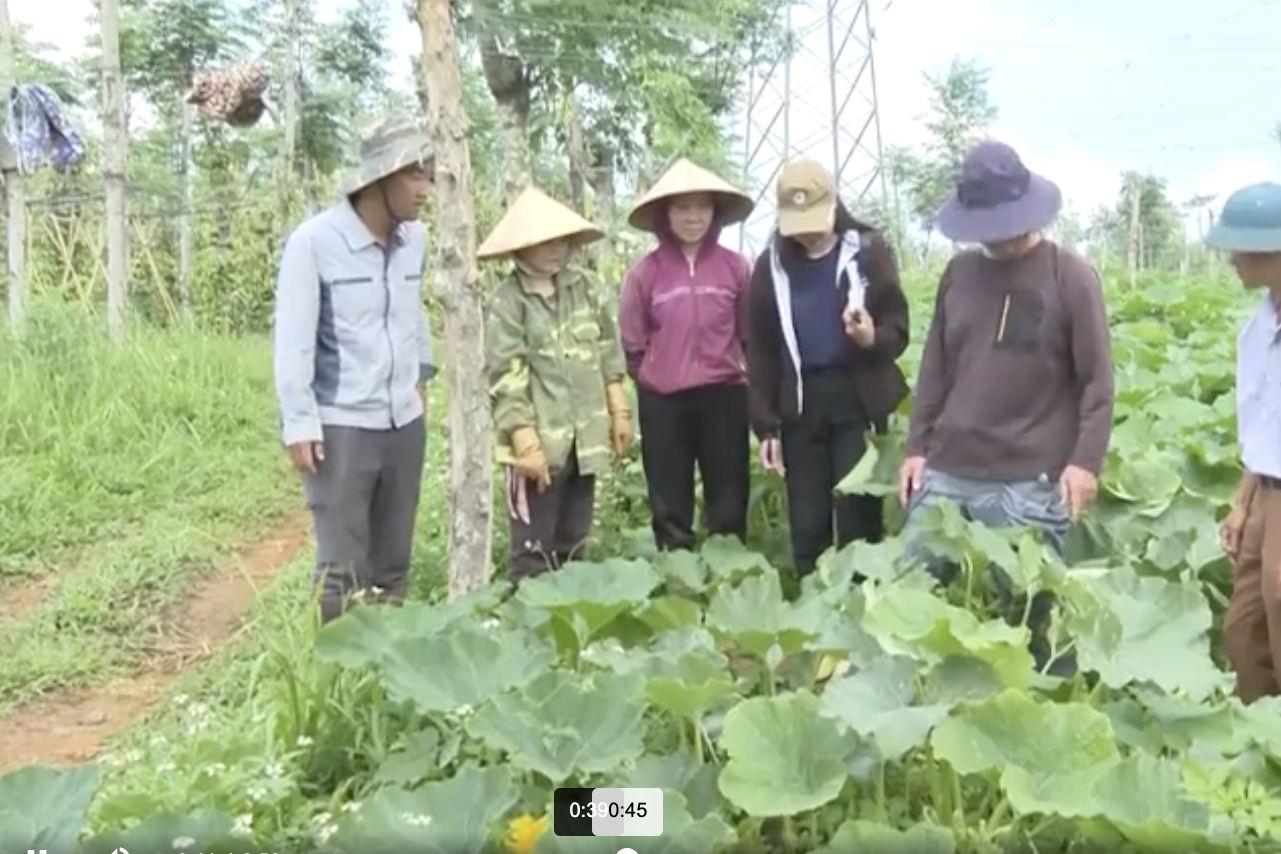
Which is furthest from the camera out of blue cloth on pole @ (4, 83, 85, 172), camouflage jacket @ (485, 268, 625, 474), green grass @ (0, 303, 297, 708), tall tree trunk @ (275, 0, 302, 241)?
tall tree trunk @ (275, 0, 302, 241)

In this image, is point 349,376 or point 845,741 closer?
point 845,741

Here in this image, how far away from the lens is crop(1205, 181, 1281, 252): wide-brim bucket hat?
3.02m

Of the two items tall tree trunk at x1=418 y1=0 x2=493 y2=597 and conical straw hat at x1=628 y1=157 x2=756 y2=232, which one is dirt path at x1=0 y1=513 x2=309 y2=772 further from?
conical straw hat at x1=628 y1=157 x2=756 y2=232

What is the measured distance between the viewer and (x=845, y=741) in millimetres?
2494

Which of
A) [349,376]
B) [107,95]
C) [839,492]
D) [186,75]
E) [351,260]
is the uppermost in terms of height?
[186,75]

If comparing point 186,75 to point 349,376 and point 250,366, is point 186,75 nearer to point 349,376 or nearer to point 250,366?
point 250,366

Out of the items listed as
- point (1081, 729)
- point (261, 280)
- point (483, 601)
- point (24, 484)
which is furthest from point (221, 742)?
point (261, 280)

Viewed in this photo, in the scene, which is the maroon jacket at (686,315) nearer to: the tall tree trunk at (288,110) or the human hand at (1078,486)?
the human hand at (1078,486)

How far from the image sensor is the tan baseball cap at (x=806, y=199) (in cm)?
391

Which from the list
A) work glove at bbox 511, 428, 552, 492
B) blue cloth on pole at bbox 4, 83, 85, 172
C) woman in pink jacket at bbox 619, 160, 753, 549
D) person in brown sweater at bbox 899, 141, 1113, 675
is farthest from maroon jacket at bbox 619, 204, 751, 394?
blue cloth on pole at bbox 4, 83, 85, 172

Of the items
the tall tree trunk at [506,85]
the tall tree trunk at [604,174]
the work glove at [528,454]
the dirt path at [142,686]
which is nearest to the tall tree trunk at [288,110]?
the tall tree trunk at [506,85]

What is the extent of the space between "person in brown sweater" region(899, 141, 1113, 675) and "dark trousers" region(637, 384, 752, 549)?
83 centimetres

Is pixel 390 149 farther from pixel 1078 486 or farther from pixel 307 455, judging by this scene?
pixel 1078 486

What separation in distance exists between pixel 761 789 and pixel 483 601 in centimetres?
108
